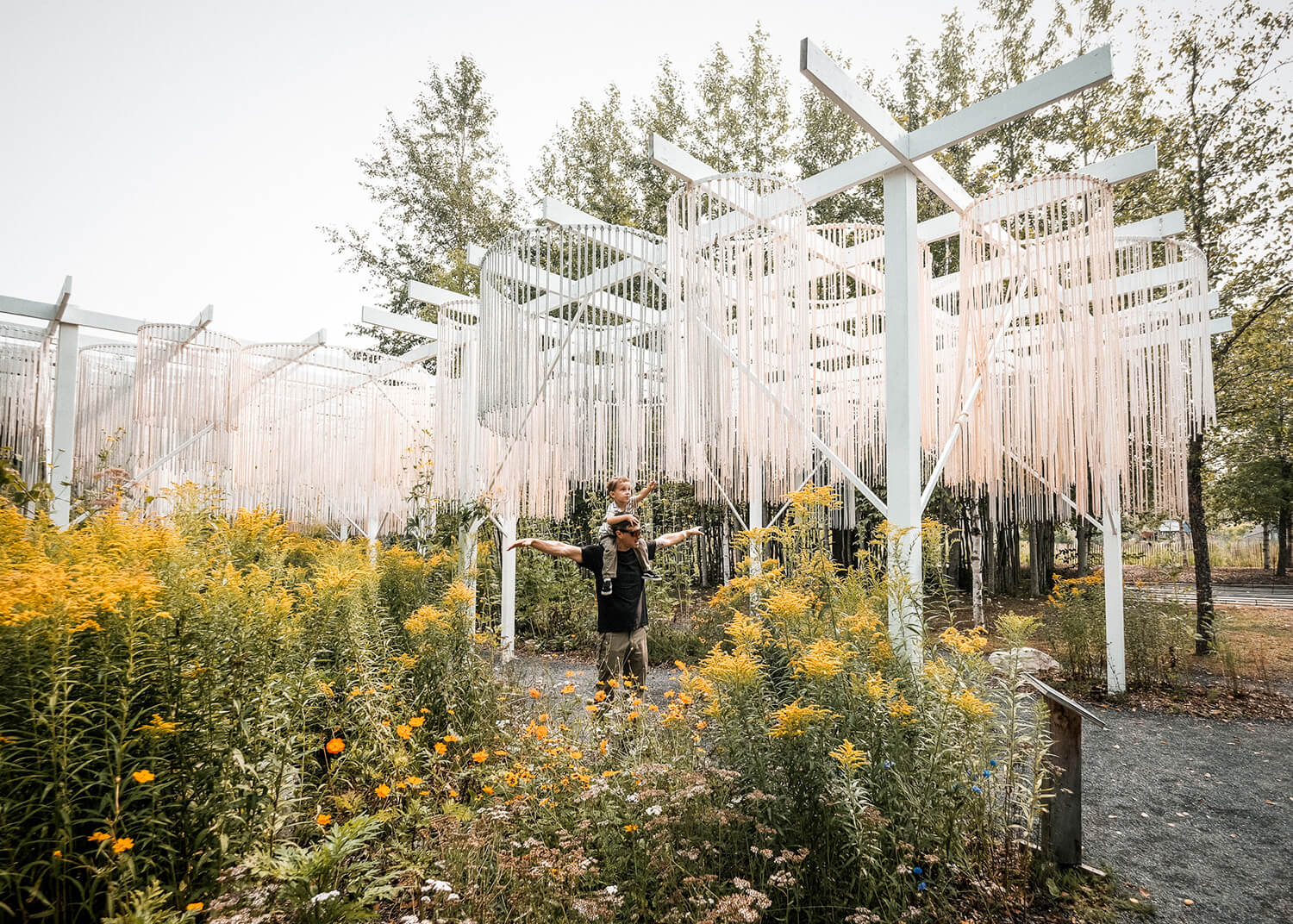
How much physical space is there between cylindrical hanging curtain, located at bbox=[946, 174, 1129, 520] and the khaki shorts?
2.69 metres

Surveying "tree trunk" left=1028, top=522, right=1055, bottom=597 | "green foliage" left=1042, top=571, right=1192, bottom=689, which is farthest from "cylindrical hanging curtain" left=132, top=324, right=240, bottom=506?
"tree trunk" left=1028, top=522, right=1055, bottom=597

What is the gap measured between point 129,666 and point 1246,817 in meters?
5.16

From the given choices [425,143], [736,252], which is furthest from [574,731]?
[425,143]

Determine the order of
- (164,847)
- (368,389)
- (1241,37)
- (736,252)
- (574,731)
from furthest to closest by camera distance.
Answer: (368,389) → (1241,37) → (736,252) → (574,731) → (164,847)

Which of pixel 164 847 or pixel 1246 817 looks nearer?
pixel 164 847

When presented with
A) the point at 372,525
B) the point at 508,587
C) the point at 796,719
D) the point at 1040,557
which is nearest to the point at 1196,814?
the point at 796,719

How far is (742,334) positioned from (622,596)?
1805mm

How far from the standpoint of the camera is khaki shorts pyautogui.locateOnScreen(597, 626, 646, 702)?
4.06 metres

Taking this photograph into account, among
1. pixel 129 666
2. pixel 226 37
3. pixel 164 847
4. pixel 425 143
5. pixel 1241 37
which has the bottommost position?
pixel 164 847

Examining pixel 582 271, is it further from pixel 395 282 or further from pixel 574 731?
pixel 395 282

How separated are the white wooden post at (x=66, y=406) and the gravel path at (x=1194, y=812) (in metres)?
6.03

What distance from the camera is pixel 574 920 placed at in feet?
6.13

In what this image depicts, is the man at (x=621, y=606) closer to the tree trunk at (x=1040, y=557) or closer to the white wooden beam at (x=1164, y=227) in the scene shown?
the white wooden beam at (x=1164, y=227)

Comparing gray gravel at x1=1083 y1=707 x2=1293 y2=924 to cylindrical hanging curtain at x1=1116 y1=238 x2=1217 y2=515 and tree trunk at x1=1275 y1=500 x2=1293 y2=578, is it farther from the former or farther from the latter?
tree trunk at x1=1275 y1=500 x2=1293 y2=578
